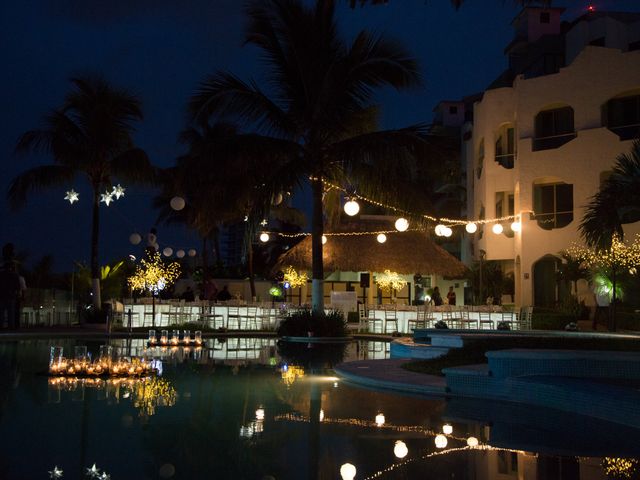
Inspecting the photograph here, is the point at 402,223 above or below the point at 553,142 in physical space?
below

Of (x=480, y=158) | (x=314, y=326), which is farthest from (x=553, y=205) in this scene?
(x=314, y=326)

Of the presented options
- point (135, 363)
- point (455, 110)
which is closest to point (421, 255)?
point (455, 110)

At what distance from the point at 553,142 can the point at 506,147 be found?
2.80 meters

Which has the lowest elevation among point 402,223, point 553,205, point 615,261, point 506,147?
point 615,261

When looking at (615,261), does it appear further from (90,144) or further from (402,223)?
(90,144)

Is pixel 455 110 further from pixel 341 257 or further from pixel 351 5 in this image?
pixel 351 5

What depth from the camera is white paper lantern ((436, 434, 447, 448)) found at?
641 centimetres

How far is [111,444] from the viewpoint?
615cm

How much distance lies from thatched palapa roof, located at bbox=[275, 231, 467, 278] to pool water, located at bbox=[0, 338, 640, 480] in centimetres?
2215

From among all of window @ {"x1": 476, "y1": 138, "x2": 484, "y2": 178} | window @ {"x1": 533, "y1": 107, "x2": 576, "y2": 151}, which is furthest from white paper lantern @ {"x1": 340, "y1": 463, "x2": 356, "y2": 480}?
window @ {"x1": 476, "y1": 138, "x2": 484, "y2": 178}

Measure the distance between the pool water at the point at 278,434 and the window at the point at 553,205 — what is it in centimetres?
2003

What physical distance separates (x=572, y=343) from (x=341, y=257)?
796 inches

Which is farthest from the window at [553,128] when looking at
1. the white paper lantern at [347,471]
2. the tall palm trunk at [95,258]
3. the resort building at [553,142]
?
the white paper lantern at [347,471]

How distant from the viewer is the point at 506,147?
32062 millimetres
